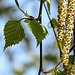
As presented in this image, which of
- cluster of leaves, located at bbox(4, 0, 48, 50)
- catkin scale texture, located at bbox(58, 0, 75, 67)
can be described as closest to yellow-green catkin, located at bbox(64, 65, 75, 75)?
catkin scale texture, located at bbox(58, 0, 75, 67)

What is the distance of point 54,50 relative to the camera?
3.13 metres

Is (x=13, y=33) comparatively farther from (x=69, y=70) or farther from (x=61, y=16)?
(x=69, y=70)

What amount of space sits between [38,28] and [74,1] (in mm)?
232

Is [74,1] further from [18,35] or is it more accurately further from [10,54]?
[10,54]

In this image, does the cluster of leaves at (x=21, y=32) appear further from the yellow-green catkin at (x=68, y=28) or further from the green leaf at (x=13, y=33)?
the yellow-green catkin at (x=68, y=28)

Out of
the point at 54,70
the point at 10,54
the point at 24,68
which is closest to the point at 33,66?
the point at 24,68

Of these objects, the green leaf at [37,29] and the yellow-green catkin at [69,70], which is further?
the yellow-green catkin at [69,70]

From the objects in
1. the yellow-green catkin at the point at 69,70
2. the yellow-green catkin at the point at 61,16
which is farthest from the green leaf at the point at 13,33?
the yellow-green catkin at the point at 69,70

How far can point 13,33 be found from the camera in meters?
1.05

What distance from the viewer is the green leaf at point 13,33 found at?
3.31 feet

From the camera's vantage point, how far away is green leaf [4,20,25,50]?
101cm

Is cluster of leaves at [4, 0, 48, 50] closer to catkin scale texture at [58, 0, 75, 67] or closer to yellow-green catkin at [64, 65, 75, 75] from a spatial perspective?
catkin scale texture at [58, 0, 75, 67]

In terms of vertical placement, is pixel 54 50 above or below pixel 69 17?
below

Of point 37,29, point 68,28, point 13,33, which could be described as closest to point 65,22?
point 68,28
